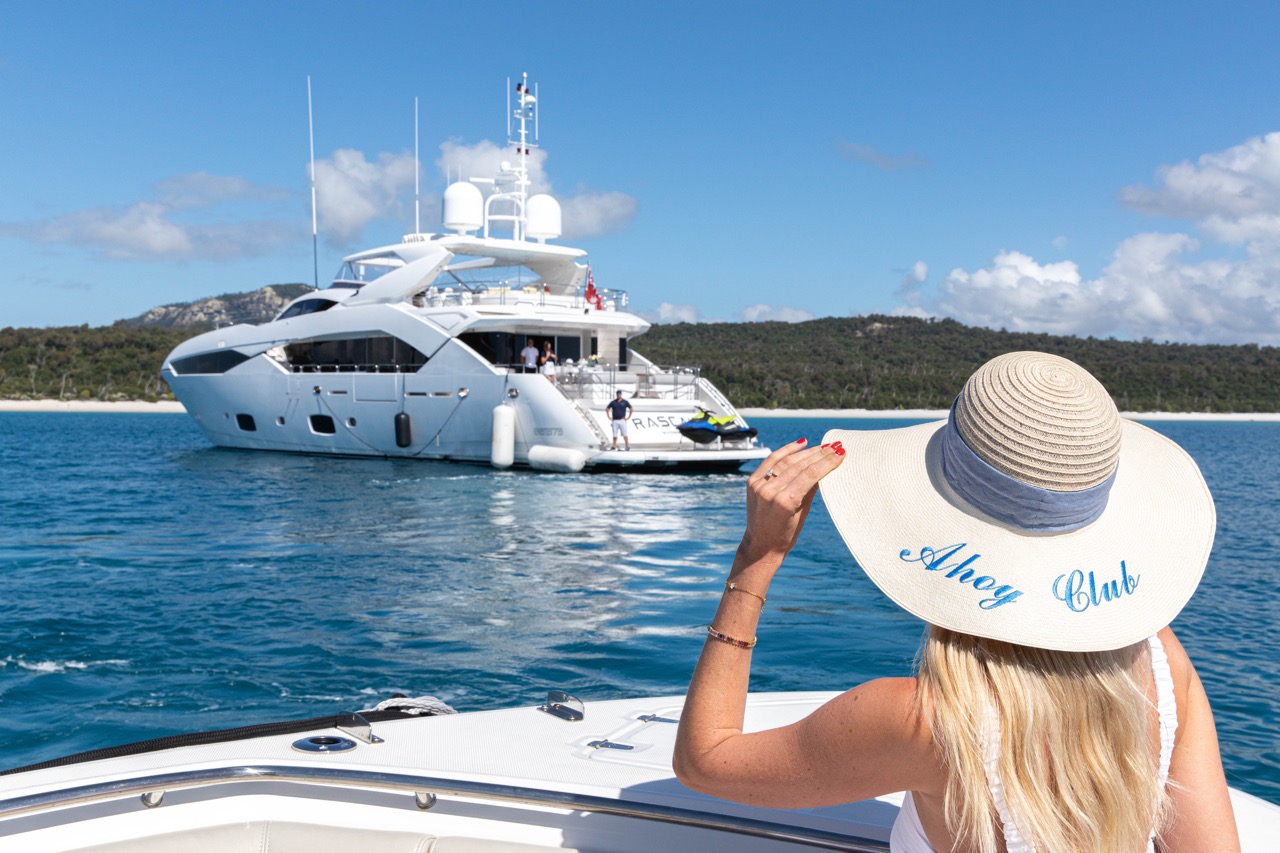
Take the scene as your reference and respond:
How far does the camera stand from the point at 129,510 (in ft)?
43.0

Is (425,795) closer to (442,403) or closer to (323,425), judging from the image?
(442,403)

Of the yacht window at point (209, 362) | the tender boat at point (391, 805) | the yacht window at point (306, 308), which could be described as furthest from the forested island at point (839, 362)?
the tender boat at point (391, 805)

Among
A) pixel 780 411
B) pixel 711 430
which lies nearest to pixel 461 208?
pixel 711 430

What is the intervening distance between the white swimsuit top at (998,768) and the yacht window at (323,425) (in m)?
21.0

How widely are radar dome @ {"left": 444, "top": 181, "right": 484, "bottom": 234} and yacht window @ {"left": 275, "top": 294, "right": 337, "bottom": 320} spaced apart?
3.41 metres

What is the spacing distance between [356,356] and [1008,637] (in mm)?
21517

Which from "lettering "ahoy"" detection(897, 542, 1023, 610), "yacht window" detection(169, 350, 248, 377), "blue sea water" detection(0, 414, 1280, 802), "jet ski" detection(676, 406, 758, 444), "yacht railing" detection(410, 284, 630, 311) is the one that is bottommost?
"blue sea water" detection(0, 414, 1280, 802)

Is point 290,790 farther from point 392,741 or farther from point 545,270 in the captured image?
point 545,270

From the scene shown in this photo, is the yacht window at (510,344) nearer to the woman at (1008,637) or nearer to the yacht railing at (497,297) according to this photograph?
the yacht railing at (497,297)

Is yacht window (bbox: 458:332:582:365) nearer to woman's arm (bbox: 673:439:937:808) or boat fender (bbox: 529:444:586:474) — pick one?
boat fender (bbox: 529:444:586:474)

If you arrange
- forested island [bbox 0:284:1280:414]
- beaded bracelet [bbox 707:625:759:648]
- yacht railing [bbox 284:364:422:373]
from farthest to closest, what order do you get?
1. forested island [bbox 0:284:1280:414]
2. yacht railing [bbox 284:364:422:373]
3. beaded bracelet [bbox 707:625:759:648]

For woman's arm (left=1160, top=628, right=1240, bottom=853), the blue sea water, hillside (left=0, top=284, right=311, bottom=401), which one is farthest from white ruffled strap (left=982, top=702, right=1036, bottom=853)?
hillside (left=0, top=284, right=311, bottom=401)

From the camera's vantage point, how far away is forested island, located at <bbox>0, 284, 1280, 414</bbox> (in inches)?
2485

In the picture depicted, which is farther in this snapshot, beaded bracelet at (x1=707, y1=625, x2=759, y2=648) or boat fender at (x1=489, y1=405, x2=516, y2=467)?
boat fender at (x1=489, y1=405, x2=516, y2=467)
